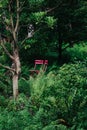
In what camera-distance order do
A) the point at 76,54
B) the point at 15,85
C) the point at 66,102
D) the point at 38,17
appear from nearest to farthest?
the point at 66,102, the point at 38,17, the point at 15,85, the point at 76,54

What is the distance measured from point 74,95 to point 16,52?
366cm

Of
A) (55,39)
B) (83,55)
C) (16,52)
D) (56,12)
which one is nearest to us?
(16,52)

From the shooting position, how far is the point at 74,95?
400 inches

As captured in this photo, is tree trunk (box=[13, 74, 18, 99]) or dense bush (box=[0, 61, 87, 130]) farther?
tree trunk (box=[13, 74, 18, 99])

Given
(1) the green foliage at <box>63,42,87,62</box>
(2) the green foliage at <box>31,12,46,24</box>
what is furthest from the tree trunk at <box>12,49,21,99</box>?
(1) the green foliage at <box>63,42,87,62</box>

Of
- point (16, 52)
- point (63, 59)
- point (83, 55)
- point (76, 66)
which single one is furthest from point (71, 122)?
point (83, 55)

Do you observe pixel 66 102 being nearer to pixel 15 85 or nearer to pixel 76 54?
pixel 15 85

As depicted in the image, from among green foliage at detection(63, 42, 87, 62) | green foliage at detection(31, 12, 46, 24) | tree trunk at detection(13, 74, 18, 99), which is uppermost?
green foliage at detection(31, 12, 46, 24)

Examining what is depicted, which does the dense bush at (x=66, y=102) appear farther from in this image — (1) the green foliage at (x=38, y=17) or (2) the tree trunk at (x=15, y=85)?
(1) the green foliage at (x=38, y=17)

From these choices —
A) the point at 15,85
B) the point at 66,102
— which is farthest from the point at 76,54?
the point at 66,102

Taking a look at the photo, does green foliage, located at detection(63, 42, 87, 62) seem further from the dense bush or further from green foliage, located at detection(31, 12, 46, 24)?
the dense bush

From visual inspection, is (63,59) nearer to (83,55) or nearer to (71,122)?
(83,55)

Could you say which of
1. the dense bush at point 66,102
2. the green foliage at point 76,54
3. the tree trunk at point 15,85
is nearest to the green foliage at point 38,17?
the tree trunk at point 15,85

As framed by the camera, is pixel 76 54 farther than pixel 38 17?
Yes
